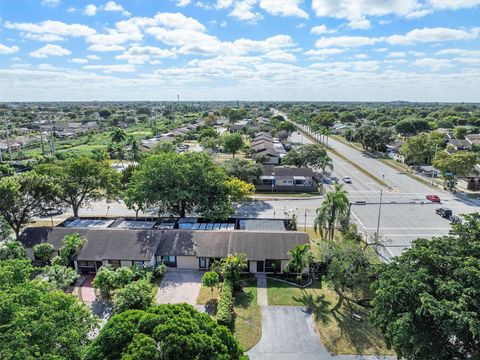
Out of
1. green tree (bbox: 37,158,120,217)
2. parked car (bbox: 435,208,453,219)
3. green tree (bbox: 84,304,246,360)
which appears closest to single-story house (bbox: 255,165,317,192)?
parked car (bbox: 435,208,453,219)

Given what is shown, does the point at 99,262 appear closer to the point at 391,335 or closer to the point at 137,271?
the point at 137,271

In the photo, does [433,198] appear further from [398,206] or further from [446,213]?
[446,213]

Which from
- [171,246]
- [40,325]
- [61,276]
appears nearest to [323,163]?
[171,246]

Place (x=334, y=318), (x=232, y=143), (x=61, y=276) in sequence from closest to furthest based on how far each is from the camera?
(x=334, y=318) → (x=61, y=276) → (x=232, y=143)

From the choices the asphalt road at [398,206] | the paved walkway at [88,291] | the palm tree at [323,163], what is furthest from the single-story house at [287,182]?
the paved walkway at [88,291]

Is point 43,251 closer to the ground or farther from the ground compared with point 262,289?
farther from the ground

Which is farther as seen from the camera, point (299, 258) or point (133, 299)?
point (299, 258)

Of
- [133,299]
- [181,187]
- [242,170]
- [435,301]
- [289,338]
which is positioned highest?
[181,187]

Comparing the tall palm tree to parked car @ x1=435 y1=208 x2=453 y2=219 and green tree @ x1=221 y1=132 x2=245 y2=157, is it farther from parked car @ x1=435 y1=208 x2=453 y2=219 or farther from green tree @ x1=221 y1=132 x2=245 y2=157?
green tree @ x1=221 y1=132 x2=245 y2=157
